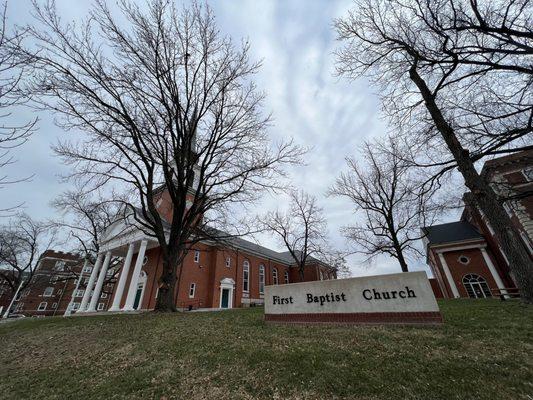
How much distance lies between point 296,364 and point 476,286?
2847cm

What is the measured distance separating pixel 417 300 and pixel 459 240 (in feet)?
83.5

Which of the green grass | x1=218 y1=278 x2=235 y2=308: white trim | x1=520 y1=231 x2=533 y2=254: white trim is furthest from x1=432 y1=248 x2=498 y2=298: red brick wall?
x1=218 y1=278 x2=235 y2=308: white trim

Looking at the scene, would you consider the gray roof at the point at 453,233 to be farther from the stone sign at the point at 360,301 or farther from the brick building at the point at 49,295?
the brick building at the point at 49,295

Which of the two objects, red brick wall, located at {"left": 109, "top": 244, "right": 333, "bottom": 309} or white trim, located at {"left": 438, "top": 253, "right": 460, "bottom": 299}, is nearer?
red brick wall, located at {"left": 109, "top": 244, "right": 333, "bottom": 309}

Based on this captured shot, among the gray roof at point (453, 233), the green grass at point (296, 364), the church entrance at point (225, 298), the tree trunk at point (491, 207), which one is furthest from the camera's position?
the church entrance at point (225, 298)

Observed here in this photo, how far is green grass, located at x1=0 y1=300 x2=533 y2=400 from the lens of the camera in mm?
3451

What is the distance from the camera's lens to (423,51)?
30.6 feet

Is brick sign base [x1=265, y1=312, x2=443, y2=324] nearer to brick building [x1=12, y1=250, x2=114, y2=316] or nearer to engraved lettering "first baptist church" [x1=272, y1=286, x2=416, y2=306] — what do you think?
engraved lettering "first baptist church" [x1=272, y1=286, x2=416, y2=306]

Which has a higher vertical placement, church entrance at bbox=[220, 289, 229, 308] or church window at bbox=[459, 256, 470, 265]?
church window at bbox=[459, 256, 470, 265]

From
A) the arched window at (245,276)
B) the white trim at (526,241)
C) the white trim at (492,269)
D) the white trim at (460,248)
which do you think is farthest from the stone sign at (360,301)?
the white trim at (460,248)

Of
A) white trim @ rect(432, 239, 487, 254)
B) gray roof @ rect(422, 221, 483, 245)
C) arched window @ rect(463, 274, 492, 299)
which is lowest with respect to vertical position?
arched window @ rect(463, 274, 492, 299)

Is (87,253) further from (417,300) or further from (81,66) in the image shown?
(417,300)

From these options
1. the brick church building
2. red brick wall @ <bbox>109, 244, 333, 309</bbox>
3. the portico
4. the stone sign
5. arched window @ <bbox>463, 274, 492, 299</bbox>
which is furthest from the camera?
red brick wall @ <bbox>109, 244, 333, 309</bbox>

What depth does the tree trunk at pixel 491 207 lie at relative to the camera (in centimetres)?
738
